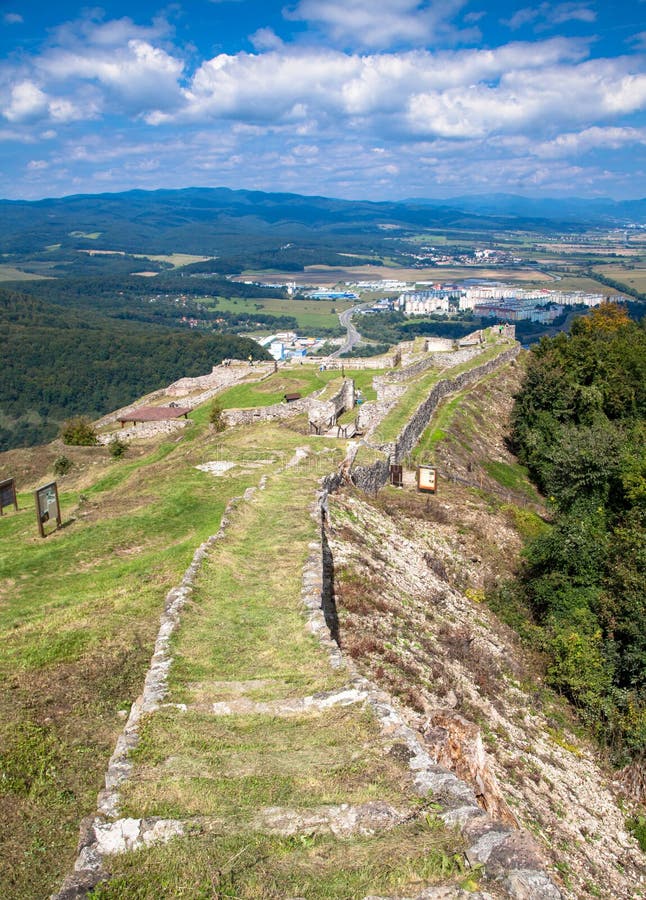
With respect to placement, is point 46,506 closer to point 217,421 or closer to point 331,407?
point 331,407

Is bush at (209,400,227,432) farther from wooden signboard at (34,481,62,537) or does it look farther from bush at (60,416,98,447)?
wooden signboard at (34,481,62,537)

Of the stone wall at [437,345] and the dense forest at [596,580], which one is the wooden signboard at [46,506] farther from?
the stone wall at [437,345]

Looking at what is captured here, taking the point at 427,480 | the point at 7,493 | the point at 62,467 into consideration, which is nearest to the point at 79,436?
the point at 62,467

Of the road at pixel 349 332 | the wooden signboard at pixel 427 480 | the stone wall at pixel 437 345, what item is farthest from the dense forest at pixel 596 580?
the road at pixel 349 332

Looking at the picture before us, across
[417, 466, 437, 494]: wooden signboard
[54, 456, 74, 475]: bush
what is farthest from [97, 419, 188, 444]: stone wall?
[417, 466, 437, 494]: wooden signboard

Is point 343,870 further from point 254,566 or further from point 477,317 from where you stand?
point 477,317
